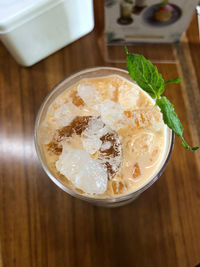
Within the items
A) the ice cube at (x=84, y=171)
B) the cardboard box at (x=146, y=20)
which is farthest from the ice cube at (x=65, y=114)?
the cardboard box at (x=146, y=20)

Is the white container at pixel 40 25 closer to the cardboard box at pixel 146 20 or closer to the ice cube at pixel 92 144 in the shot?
the cardboard box at pixel 146 20

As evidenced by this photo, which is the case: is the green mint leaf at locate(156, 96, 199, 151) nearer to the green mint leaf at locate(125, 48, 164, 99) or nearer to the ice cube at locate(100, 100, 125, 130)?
the green mint leaf at locate(125, 48, 164, 99)

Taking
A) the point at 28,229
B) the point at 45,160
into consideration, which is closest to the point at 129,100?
the point at 45,160

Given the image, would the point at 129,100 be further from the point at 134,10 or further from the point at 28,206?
the point at 28,206

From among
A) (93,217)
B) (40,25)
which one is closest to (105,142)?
(93,217)

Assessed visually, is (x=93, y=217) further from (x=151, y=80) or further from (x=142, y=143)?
(x=151, y=80)

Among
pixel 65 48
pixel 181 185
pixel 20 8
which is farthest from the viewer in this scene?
pixel 65 48
